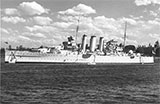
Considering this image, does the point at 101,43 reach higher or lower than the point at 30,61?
higher

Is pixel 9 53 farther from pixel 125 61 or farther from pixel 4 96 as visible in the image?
pixel 4 96

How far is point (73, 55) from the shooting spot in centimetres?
7281

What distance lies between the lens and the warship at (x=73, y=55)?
66594mm

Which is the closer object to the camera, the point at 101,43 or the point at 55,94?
the point at 55,94

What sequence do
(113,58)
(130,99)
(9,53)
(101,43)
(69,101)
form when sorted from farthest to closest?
(101,43) → (113,58) → (9,53) → (130,99) → (69,101)

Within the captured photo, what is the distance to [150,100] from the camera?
57.3 feet

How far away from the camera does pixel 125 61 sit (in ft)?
284

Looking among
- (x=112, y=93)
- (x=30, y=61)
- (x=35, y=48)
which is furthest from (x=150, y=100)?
(x=35, y=48)

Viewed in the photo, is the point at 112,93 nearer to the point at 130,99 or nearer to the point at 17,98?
the point at 130,99

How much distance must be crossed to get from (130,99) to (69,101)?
4177 millimetres

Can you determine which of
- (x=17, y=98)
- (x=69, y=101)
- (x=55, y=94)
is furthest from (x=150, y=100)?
(x=17, y=98)

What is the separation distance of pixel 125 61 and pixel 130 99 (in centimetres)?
6992

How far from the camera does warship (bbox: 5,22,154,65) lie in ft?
218

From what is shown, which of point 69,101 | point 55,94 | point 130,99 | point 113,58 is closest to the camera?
point 69,101
